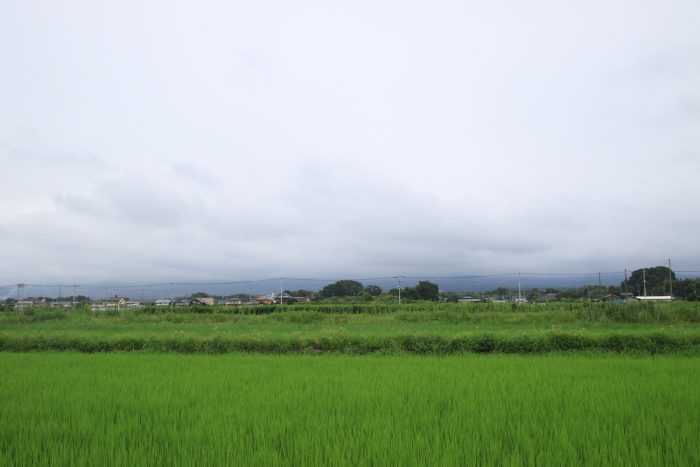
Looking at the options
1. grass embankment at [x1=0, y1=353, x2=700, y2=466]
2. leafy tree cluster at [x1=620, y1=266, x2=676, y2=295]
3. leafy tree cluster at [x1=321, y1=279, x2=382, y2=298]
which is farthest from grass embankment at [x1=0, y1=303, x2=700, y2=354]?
leafy tree cluster at [x1=321, y1=279, x2=382, y2=298]

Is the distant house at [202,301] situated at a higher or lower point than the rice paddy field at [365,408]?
lower

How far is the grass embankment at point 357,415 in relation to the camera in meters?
3.38

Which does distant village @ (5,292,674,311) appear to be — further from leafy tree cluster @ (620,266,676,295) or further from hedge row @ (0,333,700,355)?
hedge row @ (0,333,700,355)

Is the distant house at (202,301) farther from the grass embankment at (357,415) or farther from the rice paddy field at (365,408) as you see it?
the grass embankment at (357,415)

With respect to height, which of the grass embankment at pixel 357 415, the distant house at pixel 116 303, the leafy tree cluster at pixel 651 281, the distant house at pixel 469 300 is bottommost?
the distant house at pixel 116 303

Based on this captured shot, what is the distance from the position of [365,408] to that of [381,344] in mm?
6255

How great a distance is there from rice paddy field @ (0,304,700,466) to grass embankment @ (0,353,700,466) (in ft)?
0.07

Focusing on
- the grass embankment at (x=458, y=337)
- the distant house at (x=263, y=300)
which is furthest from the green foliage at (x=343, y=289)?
the grass embankment at (x=458, y=337)

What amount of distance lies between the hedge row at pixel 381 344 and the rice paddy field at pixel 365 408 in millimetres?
59

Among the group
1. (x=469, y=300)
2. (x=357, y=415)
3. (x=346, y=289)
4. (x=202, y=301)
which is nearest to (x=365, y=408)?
(x=357, y=415)

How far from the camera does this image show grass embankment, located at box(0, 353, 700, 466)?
11.1ft

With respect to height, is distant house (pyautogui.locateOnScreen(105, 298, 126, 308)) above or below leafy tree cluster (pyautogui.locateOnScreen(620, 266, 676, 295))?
below

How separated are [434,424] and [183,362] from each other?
247 inches

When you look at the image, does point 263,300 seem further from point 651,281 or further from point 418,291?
point 651,281
